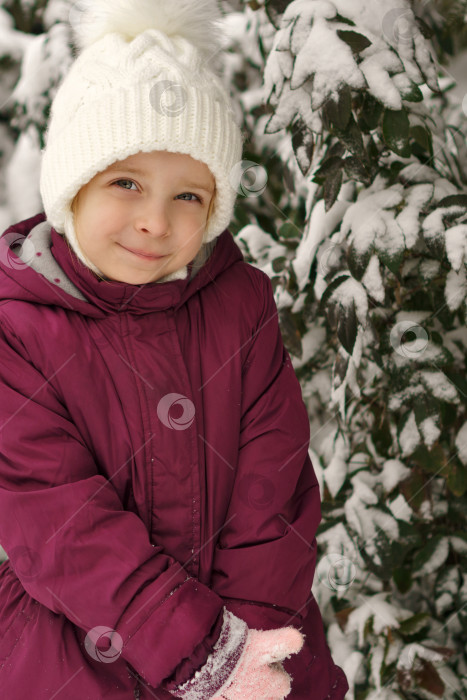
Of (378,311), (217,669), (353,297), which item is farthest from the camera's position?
(378,311)

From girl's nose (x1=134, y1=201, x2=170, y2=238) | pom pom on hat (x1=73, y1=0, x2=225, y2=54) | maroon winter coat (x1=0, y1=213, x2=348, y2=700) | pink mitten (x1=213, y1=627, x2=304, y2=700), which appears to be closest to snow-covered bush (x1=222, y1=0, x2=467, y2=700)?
pom pom on hat (x1=73, y1=0, x2=225, y2=54)

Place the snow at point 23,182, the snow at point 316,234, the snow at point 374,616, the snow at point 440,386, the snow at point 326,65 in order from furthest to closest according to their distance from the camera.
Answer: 1. the snow at point 23,182
2. the snow at point 374,616
3. the snow at point 316,234
4. the snow at point 440,386
5. the snow at point 326,65

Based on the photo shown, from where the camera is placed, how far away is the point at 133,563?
110cm

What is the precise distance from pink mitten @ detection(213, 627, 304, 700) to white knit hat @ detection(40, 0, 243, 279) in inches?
26.0

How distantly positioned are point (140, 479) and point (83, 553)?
0.16 m

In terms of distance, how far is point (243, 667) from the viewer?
3.71ft

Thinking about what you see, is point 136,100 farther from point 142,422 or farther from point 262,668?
point 262,668

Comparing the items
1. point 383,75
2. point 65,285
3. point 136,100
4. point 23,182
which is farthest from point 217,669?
point 23,182

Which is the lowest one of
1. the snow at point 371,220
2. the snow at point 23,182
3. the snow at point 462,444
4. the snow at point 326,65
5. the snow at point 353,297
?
the snow at point 23,182

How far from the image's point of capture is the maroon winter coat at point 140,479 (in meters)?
1.10

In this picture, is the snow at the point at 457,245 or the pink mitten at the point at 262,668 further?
the snow at the point at 457,245

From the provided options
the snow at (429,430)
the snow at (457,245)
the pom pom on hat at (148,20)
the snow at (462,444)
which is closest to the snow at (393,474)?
the snow at (462,444)

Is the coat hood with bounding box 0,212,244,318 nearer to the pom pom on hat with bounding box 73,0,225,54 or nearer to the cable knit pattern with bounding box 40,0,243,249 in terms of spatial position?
the cable knit pattern with bounding box 40,0,243,249

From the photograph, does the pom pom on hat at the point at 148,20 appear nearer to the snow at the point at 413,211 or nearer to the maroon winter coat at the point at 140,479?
the maroon winter coat at the point at 140,479
